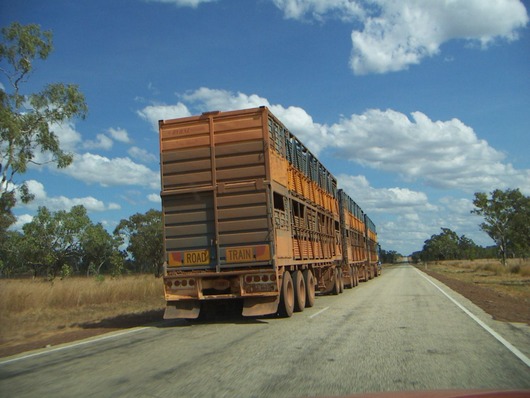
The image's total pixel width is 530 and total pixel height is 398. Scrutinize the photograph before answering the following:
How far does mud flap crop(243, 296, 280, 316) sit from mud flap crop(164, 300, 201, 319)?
4.12 feet

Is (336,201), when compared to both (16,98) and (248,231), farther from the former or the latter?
(16,98)

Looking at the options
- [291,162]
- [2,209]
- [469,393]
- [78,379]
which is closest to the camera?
[469,393]

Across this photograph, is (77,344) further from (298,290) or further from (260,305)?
(298,290)

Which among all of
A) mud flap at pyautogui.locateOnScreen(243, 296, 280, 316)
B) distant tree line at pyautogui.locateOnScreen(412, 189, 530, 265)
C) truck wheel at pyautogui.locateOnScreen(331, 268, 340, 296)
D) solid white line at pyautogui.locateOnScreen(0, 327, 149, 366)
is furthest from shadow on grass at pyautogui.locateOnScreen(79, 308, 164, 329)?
distant tree line at pyautogui.locateOnScreen(412, 189, 530, 265)

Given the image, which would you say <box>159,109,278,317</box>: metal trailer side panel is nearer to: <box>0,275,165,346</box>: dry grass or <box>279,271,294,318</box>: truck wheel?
<box>279,271,294,318</box>: truck wheel

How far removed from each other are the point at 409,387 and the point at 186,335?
234 inches

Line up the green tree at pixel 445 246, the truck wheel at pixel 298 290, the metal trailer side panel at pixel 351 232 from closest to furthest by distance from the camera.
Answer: the truck wheel at pixel 298 290 < the metal trailer side panel at pixel 351 232 < the green tree at pixel 445 246

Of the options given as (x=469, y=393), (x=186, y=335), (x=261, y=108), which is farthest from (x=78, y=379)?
(x=261, y=108)

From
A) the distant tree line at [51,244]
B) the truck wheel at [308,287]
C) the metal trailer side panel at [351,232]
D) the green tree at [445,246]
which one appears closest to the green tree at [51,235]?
the distant tree line at [51,244]

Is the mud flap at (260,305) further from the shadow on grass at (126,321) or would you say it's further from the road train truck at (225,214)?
the shadow on grass at (126,321)

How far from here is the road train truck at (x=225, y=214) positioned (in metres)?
12.2

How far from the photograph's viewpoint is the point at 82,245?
164 feet

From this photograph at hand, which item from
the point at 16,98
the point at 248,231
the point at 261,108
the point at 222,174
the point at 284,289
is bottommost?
the point at 284,289

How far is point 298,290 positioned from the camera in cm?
1409
